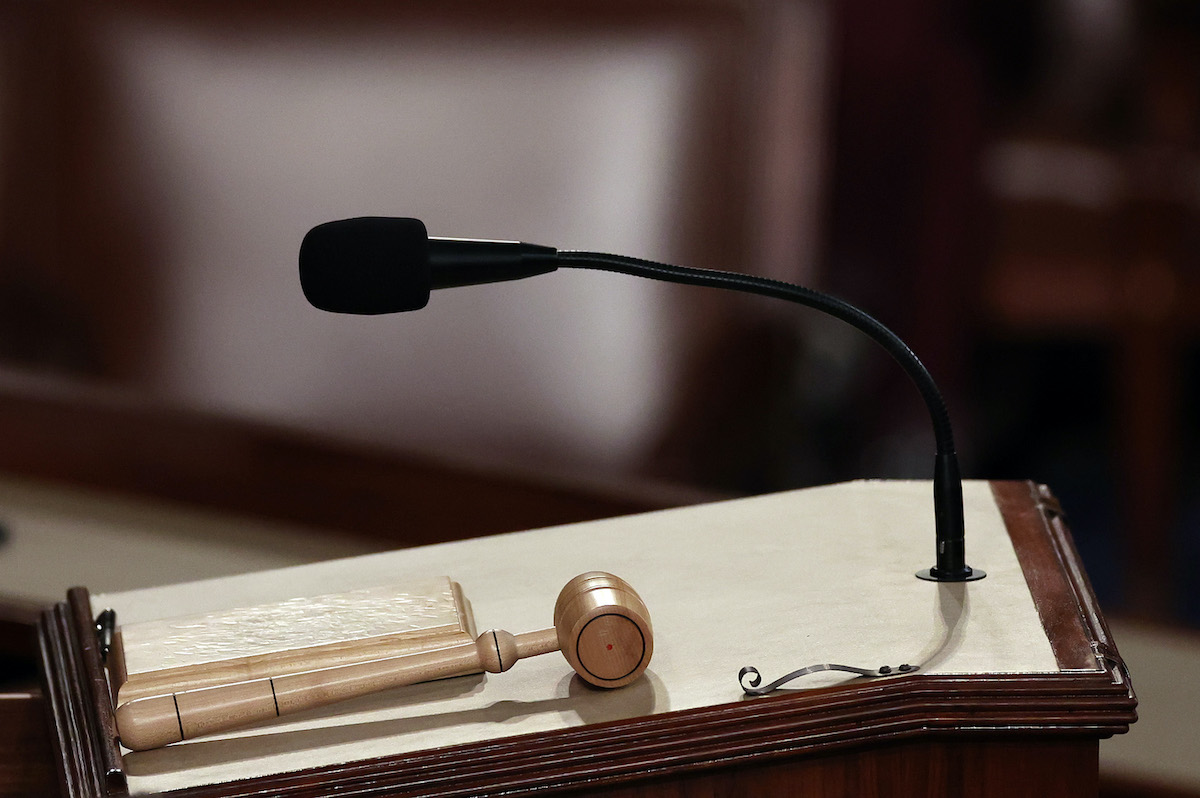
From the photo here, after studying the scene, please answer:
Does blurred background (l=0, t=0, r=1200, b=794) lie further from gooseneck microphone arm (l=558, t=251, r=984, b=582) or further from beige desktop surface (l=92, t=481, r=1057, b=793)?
gooseneck microphone arm (l=558, t=251, r=984, b=582)

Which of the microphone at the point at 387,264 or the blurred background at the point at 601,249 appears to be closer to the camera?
the microphone at the point at 387,264

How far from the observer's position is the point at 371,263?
0.79 meters

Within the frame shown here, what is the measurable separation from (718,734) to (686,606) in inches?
6.6

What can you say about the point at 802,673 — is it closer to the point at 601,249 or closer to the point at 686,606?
the point at 686,606

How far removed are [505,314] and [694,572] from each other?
1533 millimetres

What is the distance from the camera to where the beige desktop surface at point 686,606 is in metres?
0.73

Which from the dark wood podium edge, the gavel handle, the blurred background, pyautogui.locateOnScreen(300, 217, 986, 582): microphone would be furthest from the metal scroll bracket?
the blurred background

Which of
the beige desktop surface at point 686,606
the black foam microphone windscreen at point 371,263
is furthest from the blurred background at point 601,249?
the black foam microphone windscreen at point 371,263

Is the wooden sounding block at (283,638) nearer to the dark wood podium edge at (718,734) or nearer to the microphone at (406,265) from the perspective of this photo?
the dark wood podium edge at (718,734)

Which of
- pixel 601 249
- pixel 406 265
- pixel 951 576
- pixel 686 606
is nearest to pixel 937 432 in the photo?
pixel 951 576

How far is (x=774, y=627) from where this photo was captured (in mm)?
827

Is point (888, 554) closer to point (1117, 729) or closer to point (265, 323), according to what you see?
point (1117, 729)

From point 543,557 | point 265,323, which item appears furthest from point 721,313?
point 543,557

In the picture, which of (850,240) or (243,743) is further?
(850,240)
